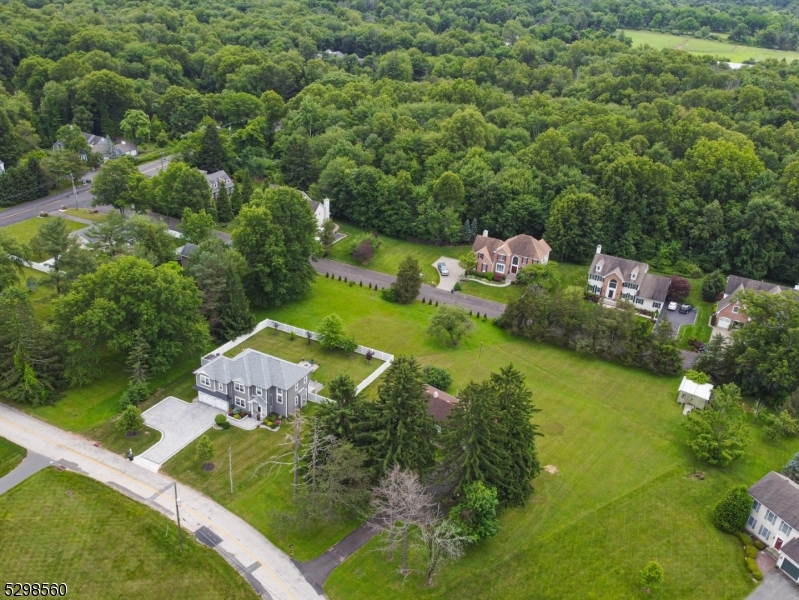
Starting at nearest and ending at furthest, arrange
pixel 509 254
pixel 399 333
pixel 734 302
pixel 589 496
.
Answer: pixel 589 496
pixel 399 333
pixel 734 302
pixel 509 254

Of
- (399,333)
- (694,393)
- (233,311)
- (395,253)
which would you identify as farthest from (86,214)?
(694,393)

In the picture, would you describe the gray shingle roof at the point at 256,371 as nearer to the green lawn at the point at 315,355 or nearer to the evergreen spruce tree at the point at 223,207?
the green lawn at the point at 315,355

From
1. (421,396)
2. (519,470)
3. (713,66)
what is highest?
(713,66)

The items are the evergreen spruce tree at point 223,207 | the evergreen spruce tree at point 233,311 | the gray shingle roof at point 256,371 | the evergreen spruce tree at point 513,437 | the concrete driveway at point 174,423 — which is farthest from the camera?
the evergreen spruce tree at point 223,207

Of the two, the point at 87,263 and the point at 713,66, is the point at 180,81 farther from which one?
the point at 713,66

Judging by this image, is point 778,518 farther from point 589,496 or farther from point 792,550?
point 589,496

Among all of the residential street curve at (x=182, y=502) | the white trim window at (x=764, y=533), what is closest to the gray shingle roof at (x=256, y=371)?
the residential street curve at (x=182, y=502)

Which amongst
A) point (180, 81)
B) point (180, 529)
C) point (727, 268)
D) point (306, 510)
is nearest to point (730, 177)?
point (727, 268)
